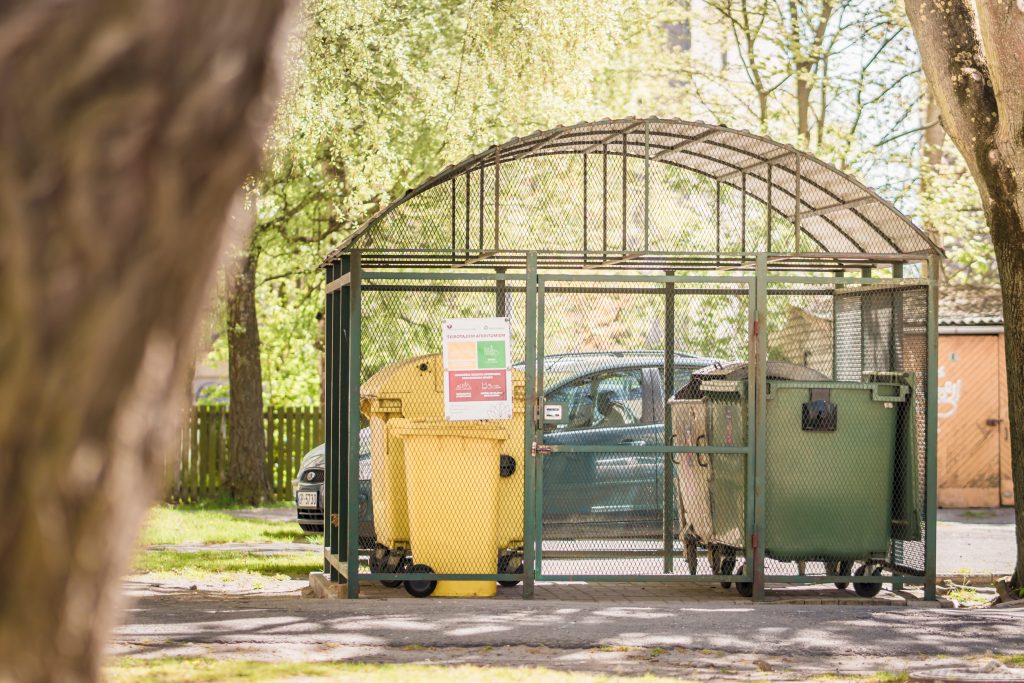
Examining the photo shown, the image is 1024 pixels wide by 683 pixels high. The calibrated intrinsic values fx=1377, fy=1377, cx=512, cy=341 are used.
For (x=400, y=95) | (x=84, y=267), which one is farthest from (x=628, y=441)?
(x=84, y=267)

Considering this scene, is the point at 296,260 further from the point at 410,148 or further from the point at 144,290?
the point at 144,290

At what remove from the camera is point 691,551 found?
33.7 ft

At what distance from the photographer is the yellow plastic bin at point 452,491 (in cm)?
920

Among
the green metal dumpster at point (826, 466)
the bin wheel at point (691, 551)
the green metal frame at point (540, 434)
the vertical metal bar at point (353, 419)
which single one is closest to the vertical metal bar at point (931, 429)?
the green metal frame at point (540, 434)

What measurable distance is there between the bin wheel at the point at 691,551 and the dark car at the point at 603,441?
0.80 ft

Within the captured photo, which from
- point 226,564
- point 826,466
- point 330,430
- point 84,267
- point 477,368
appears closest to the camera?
point 84,267

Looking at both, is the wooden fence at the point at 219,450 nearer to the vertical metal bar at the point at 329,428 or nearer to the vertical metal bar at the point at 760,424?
the vertical metal bar at the point at 329,428

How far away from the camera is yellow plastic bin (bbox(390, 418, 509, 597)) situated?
920 centimetres

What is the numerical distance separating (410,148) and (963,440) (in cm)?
814

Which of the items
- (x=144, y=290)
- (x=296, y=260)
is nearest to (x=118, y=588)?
(x=144, y=290)

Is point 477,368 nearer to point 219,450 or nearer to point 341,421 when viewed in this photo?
point 341,421

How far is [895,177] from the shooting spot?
2128 cm

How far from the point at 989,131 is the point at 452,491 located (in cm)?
468

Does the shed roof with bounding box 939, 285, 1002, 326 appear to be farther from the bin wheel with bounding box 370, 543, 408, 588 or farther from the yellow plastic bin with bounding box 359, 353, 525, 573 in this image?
the bin wheel with bounding box 370, 543, 408, 588
